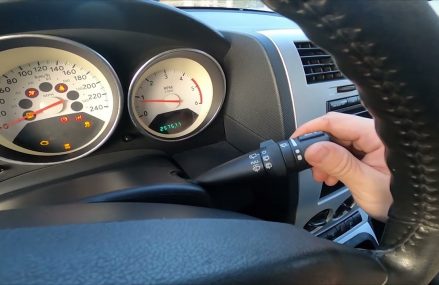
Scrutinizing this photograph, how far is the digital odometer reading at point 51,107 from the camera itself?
100 centimetres

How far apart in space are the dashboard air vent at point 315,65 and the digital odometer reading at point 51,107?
545 millimetres

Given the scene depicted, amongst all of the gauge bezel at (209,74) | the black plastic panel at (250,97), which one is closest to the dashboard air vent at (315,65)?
the black plastic panel at (250,97)

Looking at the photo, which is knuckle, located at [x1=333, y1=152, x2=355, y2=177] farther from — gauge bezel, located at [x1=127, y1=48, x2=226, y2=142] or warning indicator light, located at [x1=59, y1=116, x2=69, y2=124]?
warning indicator light, located at [x1=59, y1=116, x2=69, y2=124]

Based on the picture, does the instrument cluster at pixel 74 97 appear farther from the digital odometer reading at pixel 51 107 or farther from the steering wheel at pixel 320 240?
the steering wheel at pixel 320 240

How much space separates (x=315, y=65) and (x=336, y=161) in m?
0.45

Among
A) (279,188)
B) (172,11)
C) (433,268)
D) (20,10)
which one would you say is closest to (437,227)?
(433,268)

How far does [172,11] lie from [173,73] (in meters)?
0.27

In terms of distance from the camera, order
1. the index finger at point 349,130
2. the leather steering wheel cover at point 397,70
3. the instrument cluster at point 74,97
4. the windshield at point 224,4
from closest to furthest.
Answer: the leather steering wheel cover at point 397,70 < the index finger at point 349,130 < the instrument cluster at point 74,97 < the windshield at point 224,4

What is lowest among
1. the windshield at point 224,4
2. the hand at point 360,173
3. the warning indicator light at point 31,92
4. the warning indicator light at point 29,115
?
the hand at point 360,173

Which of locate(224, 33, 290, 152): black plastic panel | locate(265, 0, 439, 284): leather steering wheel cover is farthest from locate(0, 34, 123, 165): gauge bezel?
locate(265, 0, 439, 284): leather steering wheel cover

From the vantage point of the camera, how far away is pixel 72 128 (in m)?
1.07

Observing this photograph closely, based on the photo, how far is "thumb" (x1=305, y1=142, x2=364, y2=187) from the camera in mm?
671

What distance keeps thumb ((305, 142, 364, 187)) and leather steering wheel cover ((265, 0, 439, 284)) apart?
7.9 inches

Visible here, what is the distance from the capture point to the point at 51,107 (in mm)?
1038
